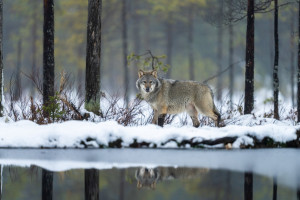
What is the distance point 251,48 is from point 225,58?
46053mm

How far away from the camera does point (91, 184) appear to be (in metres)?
6.94

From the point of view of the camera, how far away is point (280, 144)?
36.4 feet

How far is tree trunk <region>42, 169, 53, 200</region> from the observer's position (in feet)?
21.2

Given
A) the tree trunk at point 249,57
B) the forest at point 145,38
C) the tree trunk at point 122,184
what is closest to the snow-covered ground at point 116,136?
the tree trunk at point 122,184

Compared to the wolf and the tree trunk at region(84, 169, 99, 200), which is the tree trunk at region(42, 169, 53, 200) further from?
the wolf

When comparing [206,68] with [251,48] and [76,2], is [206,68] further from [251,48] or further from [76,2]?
[251,48]

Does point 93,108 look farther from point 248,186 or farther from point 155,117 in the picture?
point 248,186

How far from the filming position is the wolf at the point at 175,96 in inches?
540

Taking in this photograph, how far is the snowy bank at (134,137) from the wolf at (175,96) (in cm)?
264

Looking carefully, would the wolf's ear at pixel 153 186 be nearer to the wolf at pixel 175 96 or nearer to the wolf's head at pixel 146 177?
the wolf's head at pixel 146 177

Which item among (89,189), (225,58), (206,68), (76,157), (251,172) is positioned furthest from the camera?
(225,58)

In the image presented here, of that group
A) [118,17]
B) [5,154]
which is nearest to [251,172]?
[5,154]

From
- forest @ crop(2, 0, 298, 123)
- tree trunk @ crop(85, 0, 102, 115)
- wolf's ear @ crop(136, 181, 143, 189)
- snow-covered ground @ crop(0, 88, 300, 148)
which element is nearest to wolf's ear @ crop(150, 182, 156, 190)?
wolf's ear @ crop(136, 181, 143, 189)

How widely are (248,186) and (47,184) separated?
279 cm
